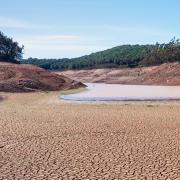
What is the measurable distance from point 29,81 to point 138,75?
47253mm

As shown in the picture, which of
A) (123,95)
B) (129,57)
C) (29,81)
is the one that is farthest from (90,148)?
(129,57)

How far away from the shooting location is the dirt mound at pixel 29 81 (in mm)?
48625

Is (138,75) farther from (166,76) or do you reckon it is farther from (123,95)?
(123,95)

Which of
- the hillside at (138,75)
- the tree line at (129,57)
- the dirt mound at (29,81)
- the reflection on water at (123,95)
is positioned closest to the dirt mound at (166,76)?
the hillside at (138,75)

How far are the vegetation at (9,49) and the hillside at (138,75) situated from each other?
20.8 metres

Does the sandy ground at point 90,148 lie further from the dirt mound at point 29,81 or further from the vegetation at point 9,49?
the vegetation at point 9,49

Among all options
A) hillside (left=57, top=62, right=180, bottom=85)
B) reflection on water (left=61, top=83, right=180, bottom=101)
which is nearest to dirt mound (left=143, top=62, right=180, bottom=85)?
hillside (left=57, top=62, right=180, bottom=85)

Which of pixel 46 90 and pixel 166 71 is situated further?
pixel 166 71

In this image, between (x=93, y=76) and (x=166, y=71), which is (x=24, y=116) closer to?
(x=166, y=71)

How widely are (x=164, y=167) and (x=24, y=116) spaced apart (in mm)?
12402

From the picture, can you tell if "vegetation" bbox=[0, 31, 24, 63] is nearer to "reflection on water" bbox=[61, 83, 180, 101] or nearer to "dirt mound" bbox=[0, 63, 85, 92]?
"dirt mound" bbox=[0, 63, 85, 92]

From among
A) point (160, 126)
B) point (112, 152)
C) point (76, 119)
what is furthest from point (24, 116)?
point (112, 152)

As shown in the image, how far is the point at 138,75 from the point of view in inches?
3782

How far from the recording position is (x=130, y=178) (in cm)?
984
